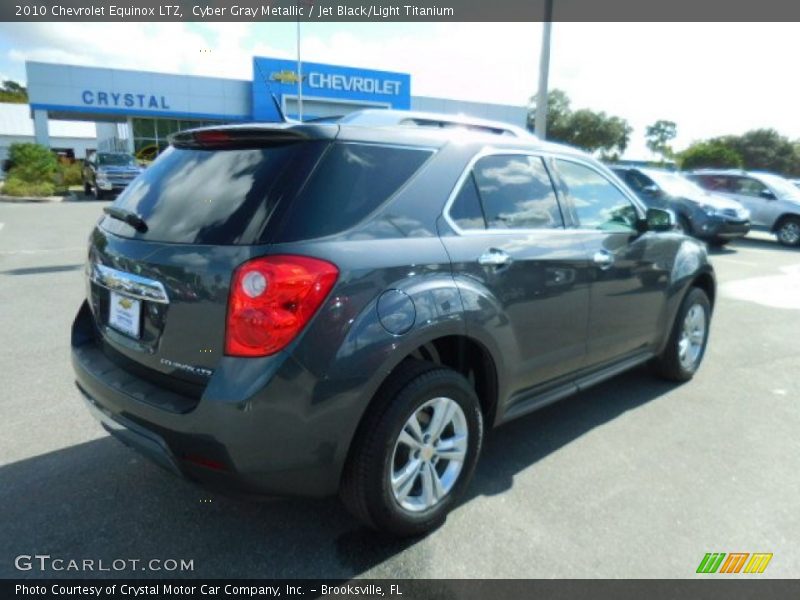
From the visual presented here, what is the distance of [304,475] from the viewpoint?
2.21 m

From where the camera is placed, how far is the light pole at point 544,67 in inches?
496

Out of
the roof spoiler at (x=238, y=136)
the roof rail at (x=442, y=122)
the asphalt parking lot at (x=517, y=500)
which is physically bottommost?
the asphalt parking lot at (x=517, y=500)

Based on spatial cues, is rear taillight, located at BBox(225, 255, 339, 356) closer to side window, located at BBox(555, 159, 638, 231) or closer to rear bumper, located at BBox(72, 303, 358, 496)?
rear bumper, located at BBox(72, 303, 358, 496)

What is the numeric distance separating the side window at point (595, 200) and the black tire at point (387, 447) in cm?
156

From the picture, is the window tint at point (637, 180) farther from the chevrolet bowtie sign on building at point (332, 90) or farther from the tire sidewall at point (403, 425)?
the chevrolet bowtie sign on building at point (332, 90)

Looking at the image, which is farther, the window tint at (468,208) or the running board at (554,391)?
the running board at (554,391)

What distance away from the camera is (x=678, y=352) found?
4430mm

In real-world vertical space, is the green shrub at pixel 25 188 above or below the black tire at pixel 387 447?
above

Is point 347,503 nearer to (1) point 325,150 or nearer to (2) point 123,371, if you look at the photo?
(2) point 123,371

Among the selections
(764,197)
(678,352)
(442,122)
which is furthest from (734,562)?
(764,197)

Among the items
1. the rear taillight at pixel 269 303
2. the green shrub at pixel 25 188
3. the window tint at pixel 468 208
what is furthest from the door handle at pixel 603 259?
the green shrub at pixel 25 188

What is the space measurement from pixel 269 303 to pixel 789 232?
1600cm

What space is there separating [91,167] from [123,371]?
76.9 ft

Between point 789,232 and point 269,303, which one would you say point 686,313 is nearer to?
point 269,303
